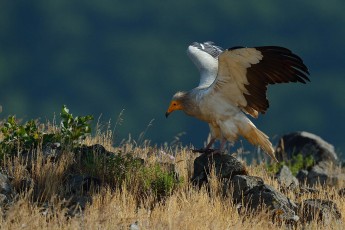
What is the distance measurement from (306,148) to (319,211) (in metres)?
7.73

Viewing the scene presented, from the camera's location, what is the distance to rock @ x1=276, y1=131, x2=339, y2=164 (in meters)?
18.8

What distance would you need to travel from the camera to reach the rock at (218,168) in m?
12.2

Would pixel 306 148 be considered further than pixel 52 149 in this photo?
Yes

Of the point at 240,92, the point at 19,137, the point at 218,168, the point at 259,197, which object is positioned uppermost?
the point at 240,92

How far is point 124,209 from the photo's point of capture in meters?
10.5


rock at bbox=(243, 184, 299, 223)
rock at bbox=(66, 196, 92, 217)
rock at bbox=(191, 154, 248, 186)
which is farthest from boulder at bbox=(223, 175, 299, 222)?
rock at bbox=(66, 196, 92, 217)

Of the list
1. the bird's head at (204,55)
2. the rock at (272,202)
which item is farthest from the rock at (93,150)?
the bird's head at (204,55)

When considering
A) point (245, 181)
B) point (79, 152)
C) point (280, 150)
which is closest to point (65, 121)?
point (79, 152)

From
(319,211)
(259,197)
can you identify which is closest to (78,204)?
(259,197)

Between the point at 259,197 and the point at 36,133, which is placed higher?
the point at 36,133

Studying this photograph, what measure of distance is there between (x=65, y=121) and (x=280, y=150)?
827 cm

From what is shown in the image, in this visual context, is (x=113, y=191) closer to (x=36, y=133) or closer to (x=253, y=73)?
(x=36, y=133)

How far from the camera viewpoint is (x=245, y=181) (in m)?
11.8

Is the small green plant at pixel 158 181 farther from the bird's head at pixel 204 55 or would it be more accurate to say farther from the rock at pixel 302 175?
the rock at pixel 302 175
